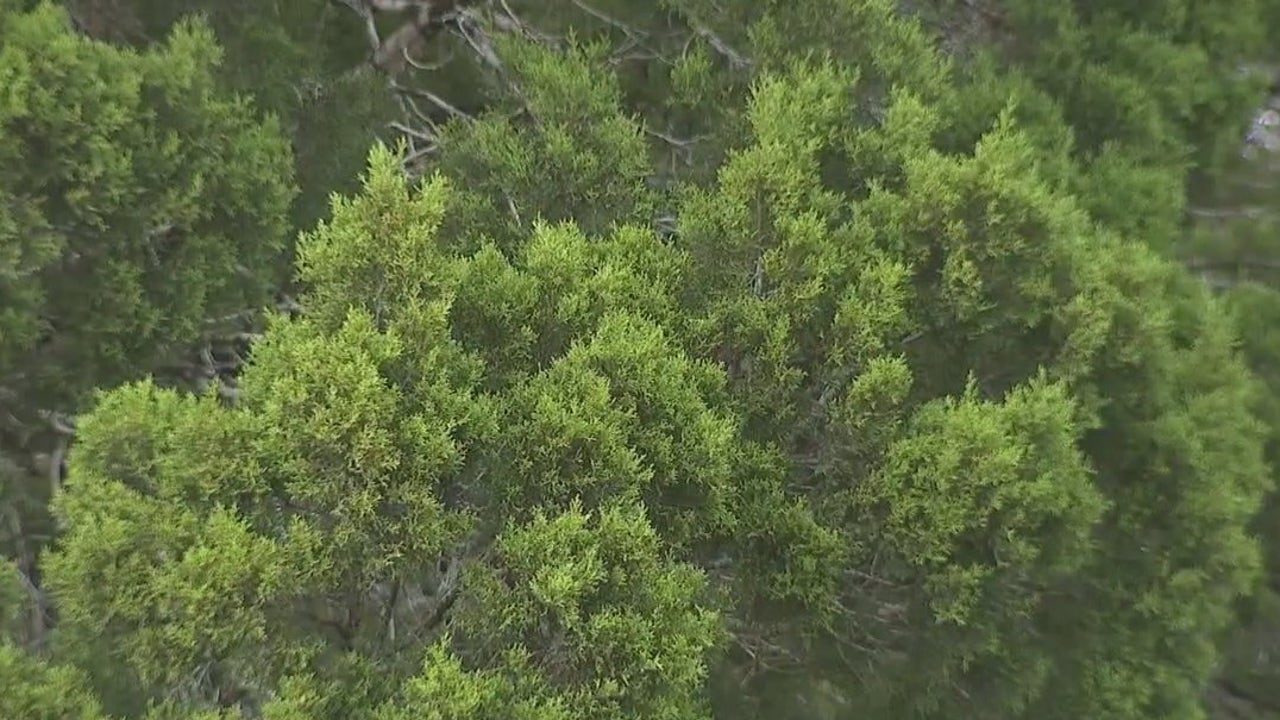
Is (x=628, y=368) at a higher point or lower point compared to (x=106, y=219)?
lower

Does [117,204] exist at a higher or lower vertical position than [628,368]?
higher

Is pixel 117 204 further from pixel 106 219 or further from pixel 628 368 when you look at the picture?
pixel 628 368

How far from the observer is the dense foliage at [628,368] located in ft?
7.54

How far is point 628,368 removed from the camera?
252 cm

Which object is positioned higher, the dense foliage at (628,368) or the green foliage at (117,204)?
the green foliage at (117,204)

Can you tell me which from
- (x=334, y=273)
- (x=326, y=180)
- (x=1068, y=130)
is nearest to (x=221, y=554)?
(x=334, y=273)

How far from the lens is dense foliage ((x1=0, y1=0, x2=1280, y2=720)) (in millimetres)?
2297

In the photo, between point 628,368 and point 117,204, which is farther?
point 117,204

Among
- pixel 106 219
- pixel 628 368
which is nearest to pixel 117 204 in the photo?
pixel 106 219

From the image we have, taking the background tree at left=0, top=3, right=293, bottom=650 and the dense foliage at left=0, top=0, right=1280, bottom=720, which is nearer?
the dense foliage at left=0, top=0, right=1280, bottom=720

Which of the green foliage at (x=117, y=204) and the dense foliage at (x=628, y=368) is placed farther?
the green foliage at (x=117, y=204)

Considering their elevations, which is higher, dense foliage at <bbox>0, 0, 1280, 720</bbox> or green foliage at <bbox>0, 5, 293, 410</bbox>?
green foliage at <bbox>0, 5, 293, 410</bbox>

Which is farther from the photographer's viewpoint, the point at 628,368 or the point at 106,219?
the point at 106,219

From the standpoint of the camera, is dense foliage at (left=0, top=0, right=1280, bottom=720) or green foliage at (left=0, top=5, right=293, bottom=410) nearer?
dense foliage at (left=0, top=0, right=1280, bottom=720)
